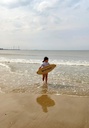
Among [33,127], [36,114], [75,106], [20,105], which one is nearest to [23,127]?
[33,127]

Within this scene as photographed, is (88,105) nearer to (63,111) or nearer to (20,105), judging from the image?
(63,111)

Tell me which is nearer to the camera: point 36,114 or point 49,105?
point 36,114

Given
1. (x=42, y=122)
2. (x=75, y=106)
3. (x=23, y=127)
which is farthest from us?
(x=75, y=106)

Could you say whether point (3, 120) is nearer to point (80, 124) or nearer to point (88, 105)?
point (80, 124)

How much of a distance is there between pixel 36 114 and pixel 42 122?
0.57 meters

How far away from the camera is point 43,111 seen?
5480 mm

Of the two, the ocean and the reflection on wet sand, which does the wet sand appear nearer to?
the reflection on wet sand

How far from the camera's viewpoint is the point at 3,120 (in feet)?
15.6

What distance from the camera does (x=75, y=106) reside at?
5996mm

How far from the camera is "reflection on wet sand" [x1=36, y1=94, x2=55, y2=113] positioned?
591cm

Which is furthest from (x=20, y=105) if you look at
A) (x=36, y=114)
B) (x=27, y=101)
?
(x=36, y=114)

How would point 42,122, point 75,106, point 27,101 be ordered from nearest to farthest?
point 42,122
point 75,106
point 27,101

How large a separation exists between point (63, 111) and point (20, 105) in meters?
1.36

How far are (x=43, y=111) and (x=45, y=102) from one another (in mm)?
1034
